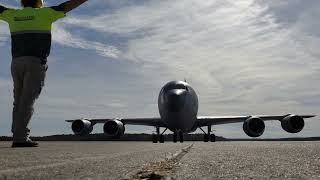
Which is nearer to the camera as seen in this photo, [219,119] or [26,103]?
[26,103]

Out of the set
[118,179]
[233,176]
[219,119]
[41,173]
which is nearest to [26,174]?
[41,173]

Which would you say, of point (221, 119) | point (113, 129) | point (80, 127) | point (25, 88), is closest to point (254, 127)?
point (221, 119)

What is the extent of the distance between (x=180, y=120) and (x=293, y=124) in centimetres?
967

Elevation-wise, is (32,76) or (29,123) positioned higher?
(32,76)

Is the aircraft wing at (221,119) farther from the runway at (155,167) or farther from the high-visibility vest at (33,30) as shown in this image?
the runway at (155,167)

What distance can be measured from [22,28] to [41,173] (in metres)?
5.88

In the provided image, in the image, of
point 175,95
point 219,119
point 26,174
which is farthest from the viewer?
point 219,119

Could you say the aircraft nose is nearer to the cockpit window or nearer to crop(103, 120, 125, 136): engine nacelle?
the cockpit window

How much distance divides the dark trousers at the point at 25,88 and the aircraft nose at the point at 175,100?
20.7 meters

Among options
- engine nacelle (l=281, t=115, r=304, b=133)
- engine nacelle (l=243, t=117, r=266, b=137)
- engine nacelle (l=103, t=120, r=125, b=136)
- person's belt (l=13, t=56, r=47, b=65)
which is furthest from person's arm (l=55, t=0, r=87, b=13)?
engine nacelle (l=281, t=115, r=304, b=133)

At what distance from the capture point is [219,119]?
40.0 m

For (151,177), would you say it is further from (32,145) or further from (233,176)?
(32,145)

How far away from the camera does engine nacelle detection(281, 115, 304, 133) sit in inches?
1334

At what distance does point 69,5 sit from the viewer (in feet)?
28.0
